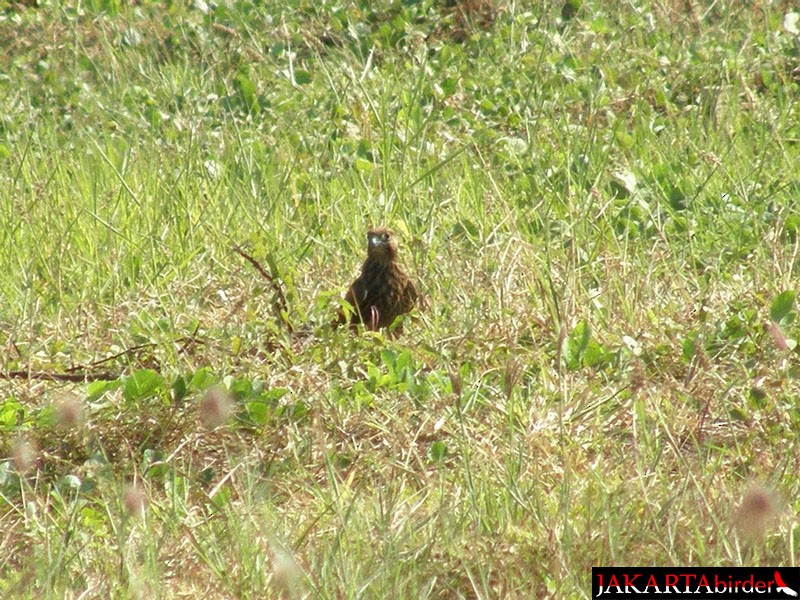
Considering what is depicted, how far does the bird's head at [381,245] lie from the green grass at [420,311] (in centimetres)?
11

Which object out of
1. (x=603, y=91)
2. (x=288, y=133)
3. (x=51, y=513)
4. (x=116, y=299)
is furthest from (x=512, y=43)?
(x=51, y=513)

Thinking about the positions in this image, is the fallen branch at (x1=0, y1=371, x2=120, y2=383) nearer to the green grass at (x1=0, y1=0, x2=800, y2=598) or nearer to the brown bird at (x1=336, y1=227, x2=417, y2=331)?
the green grass at (x1=0, y1=0, x2=800, y2=598)

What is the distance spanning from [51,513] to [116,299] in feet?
4.78

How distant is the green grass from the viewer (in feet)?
10.3

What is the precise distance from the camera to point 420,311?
15.7 ft

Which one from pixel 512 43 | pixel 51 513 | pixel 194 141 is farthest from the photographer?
pixel 512 43

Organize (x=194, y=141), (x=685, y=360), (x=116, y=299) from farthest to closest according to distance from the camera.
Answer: (x=194, y=141) < (x=116, y=299) < (x=685, y=360)

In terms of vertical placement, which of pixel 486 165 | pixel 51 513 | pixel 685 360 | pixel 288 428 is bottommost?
pixel 51 513

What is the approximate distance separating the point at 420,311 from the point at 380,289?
0.53ft

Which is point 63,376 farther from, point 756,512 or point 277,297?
point 756,512

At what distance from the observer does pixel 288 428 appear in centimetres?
381

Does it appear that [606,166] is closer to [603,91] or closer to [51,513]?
[603,91]

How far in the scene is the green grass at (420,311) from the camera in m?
3.15

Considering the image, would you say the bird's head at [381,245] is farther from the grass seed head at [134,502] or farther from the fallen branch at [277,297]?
the grass seed head at [134,502]
